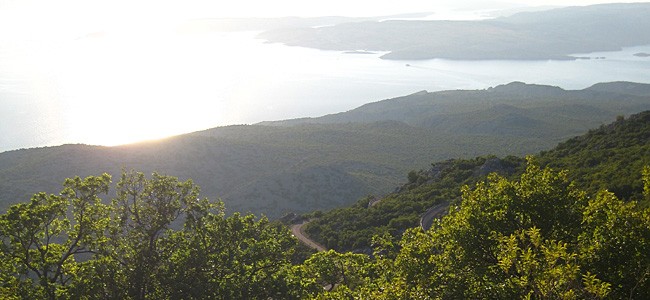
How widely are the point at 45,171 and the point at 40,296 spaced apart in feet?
199

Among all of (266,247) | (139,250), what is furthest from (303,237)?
(139,250)

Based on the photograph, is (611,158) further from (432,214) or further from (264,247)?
(264,247)

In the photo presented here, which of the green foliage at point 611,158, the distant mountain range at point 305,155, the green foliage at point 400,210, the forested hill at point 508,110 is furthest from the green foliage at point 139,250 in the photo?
the forested hill at point 508,110

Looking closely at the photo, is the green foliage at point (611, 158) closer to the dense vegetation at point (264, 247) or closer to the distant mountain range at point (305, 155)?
the dense vegetation at point (264, 247)

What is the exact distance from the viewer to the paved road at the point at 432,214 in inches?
1328

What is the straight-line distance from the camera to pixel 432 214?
114ft

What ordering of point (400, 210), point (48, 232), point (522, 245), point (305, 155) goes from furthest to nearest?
point (305, 155) < point (400, 210) < point (48, 232) < point (522, 245)

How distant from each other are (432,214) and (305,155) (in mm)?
48957

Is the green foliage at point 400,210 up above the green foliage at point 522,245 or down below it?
below

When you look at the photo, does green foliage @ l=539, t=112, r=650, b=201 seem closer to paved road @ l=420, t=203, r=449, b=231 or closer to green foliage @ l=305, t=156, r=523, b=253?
green foliage @ l=305, t=156, r=523, b=253

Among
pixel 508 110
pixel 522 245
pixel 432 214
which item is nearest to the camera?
pixel 522 245

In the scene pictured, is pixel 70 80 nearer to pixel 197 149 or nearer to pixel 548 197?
pixel 197 149

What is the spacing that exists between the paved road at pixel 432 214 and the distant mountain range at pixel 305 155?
3135 centimetres

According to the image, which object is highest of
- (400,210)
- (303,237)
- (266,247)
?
(266,247)
